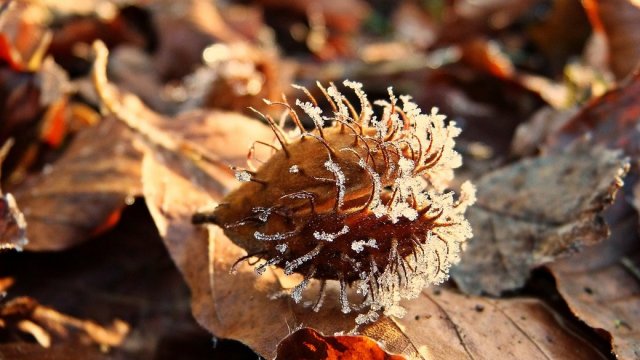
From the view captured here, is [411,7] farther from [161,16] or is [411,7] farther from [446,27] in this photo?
[161,16]

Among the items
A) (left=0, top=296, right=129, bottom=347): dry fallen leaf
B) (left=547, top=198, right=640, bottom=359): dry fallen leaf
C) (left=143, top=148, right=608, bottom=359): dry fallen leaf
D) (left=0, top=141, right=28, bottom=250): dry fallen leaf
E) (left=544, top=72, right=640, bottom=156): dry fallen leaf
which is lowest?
(left=0, top=296, right=129, bottom=347): dry fallen leaf

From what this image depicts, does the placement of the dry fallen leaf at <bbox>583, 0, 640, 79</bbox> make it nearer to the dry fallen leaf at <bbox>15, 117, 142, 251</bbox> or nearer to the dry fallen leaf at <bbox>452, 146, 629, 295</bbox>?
the dry fallen leaf at <bbox>452, 146, 629, 295</bbox>

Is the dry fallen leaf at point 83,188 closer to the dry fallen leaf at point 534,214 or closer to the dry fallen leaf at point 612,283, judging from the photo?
the dry fallen leaf at point 534,214

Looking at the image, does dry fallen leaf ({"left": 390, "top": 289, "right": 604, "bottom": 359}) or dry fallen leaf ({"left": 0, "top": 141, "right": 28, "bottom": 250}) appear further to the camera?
dry fallen leaf ({"left": 0, "top": 141, "right": 28, "bottom": 250})

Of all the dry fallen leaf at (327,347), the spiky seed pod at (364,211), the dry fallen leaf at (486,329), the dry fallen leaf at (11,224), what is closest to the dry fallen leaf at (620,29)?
the dry fallen leaf at (486,329)

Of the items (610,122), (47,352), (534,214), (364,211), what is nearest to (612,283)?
(534,214)

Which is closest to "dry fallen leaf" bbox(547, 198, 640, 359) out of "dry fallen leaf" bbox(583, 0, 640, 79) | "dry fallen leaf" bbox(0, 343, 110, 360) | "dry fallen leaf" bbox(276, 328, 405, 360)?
"dry fallen leaf" bbox(276, 328, 405, 360)
